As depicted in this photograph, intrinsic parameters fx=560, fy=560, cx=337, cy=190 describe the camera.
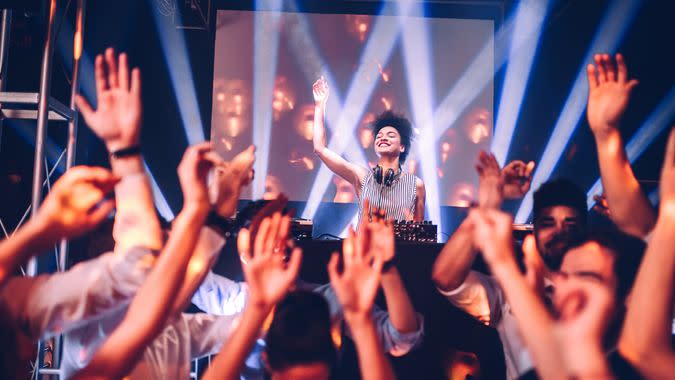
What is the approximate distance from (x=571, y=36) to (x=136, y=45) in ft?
16.5

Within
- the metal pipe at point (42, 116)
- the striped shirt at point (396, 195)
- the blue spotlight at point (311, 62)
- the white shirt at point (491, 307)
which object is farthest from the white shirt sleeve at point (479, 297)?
the blue spotlight at point (311, 62)

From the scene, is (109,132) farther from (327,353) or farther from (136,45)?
(136,45)

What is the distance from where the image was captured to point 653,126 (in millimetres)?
5547

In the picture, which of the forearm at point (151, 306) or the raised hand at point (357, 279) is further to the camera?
the raised hand at point (357, 279)

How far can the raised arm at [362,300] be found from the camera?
46.1 inches

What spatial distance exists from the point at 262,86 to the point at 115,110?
5.22m

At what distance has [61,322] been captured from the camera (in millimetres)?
1095

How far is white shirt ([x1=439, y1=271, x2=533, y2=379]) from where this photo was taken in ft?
5.95

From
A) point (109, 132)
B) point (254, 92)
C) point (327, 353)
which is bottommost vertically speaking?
point (327, 353)

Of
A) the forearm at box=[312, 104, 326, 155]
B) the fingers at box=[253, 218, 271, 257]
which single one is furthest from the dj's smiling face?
the fingers at box=[253, 218, 271, 257]

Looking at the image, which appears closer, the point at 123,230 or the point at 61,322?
the point at 61,322

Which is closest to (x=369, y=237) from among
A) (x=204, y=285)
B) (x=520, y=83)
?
(x=204, y=285)

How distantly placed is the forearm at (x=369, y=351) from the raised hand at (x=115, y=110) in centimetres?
67

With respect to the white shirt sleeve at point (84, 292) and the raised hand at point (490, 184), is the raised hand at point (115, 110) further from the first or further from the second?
the raised hand at point (490, 184)
